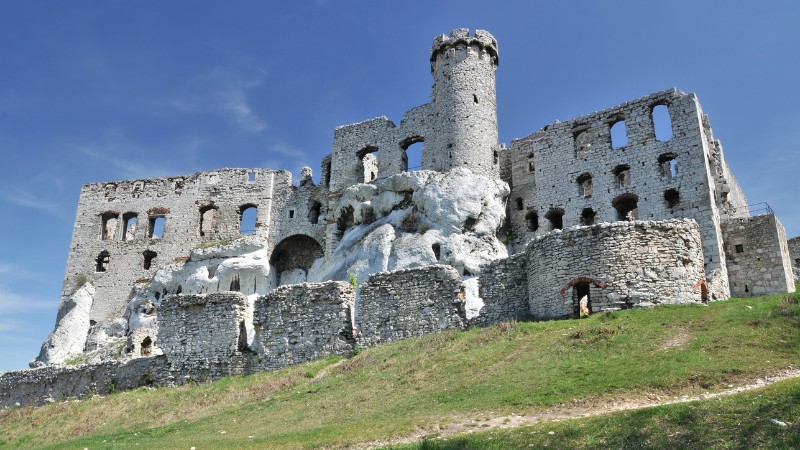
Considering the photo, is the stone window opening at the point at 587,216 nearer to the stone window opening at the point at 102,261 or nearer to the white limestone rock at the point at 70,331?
the white limestone rock at the point at 70,331

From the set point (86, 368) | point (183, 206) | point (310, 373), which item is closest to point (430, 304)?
point (310, 373)

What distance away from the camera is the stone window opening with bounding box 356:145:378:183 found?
4362 cm

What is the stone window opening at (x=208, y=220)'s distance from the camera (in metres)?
47.2

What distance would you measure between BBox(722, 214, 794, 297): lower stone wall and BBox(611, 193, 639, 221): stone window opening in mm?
5897

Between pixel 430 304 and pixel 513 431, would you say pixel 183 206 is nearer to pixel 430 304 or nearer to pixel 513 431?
pixel 430 304

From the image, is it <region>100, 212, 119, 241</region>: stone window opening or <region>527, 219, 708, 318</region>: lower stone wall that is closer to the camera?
<region>527, 219, 708, 318</region>: lower stone wall

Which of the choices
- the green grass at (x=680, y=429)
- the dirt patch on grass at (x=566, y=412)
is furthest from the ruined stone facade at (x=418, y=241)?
the green grass at (x=680, y=429)

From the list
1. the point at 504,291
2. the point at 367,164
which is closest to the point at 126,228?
the point at 367,164

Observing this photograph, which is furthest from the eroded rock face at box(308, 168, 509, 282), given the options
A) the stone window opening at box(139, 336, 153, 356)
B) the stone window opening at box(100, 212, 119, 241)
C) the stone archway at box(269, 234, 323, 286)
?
the stone window opening at box(100, 212, 119, 241)

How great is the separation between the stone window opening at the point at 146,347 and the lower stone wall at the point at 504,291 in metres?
23.8

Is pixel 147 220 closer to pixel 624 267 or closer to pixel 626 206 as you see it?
pixel 626 206

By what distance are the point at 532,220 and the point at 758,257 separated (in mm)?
12749

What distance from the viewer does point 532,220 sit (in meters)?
38.9

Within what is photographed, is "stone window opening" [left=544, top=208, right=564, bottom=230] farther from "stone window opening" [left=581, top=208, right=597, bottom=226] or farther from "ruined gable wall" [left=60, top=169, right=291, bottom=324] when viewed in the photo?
"ruined gable wall" [left=60, top=169, right=291, bottom=324]
